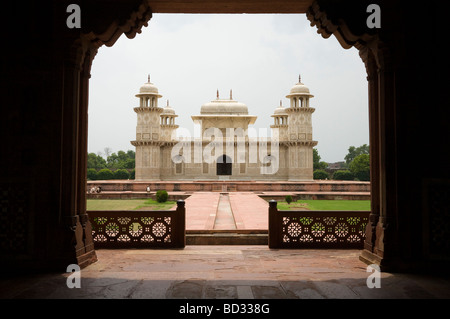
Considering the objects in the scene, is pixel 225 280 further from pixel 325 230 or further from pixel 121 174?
pixel 121 174

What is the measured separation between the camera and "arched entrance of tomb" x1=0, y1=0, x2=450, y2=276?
3.24 meters

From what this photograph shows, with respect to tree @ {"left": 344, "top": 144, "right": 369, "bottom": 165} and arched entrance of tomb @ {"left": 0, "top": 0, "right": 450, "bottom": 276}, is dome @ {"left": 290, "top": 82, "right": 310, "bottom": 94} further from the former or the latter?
tree @ {"left": 344, "top": 144, "right": 369, "bottom": 165}

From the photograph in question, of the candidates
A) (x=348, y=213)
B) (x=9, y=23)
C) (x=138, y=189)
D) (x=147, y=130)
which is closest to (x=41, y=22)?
(x=9, y=23)

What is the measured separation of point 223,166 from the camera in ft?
93.2

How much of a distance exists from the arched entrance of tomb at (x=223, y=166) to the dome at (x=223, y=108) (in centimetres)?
397

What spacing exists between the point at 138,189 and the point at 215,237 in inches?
519

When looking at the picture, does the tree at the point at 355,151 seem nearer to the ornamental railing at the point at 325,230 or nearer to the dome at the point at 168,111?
the dome at the point at 168,111

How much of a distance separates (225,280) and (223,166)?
25.5 metres

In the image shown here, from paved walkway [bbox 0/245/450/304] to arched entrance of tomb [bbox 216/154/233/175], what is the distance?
23.7m

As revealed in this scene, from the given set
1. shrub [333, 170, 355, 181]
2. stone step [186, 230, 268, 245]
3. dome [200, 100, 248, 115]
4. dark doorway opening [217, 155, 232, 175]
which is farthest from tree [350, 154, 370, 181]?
stone step [186, 230, 268, 245]

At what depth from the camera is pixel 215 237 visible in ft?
19.6

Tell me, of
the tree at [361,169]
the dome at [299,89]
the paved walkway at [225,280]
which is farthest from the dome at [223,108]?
the paved walkway at [225,280]

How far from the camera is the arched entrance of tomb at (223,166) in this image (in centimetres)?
2773
